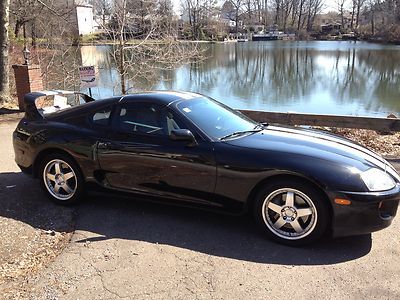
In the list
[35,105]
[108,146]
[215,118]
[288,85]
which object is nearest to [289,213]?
[215,118]

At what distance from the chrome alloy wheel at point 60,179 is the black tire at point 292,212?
2270 millimetres

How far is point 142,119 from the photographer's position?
4.66 m

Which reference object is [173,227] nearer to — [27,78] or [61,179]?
[61,179]

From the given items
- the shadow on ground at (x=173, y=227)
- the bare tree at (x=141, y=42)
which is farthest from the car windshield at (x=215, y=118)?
the bare tree at (x=141, y=42)

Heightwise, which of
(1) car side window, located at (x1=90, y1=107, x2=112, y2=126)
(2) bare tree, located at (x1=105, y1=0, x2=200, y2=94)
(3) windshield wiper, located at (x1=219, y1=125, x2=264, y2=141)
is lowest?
(3) windshield wiper, located at (x1=219, y1=125, x2=264, y2=141)

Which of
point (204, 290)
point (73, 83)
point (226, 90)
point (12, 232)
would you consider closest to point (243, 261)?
point (204, 290)

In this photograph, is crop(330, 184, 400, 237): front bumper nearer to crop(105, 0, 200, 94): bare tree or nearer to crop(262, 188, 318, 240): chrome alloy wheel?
crop(262, 188, 318, 240): chrome alloy wheel

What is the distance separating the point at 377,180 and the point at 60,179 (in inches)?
139

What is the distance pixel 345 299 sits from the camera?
10.4 feet

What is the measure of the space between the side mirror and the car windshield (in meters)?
0.20

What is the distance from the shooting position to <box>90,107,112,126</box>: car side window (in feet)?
15.9

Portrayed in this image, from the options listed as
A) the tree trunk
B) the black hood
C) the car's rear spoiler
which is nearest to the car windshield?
the black hood

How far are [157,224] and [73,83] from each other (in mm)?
14299

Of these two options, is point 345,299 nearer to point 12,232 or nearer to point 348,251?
point 348,251
